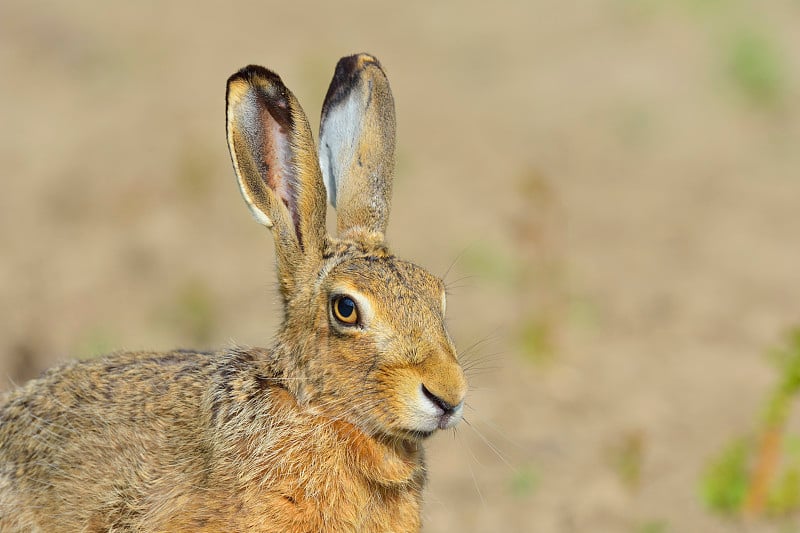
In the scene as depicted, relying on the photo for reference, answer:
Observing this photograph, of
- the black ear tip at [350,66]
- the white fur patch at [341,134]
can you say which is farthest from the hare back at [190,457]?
the black ear tip at [350,66]

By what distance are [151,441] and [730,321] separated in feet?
19.6

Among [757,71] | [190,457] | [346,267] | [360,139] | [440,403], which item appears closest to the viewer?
[440,403]

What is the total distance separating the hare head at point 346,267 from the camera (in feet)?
13.9

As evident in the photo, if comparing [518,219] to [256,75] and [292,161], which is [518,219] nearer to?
[292,161]

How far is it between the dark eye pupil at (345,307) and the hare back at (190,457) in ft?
1.33

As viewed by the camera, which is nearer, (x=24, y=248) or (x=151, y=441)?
(x=151, y=441)

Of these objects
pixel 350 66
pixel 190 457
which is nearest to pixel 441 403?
pixel 190 457

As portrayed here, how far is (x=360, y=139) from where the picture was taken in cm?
520

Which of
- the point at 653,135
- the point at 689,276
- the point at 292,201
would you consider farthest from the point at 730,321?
the point at 292,201

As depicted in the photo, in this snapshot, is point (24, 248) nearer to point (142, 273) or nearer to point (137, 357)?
point (142, 273)

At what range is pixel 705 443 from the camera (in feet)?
24.9

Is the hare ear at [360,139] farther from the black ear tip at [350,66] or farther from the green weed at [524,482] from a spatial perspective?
the green weed at [524,482]

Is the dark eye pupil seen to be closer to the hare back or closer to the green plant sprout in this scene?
the hare back

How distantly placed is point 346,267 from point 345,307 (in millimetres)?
201
